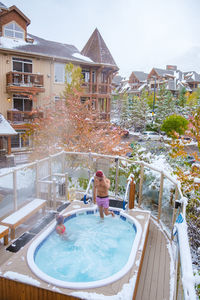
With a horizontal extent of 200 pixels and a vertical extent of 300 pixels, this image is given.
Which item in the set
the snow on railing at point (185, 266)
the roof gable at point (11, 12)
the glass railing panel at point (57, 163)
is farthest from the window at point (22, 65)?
the snow on railing at point (185, 266)

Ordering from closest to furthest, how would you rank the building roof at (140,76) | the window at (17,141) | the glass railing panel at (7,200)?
1. the glass railing panel at (7,200)
2. the window at (17,141)
3. the building roof at (140,76)

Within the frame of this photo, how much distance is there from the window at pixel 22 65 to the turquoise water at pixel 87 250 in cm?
1655

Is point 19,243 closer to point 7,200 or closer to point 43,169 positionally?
point 7,200

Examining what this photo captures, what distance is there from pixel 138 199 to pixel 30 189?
3.37m

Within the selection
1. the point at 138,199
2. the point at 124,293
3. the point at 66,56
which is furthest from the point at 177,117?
the point at 124,293

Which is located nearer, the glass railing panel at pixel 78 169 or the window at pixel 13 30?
the glass railing panel at pixel 78 169

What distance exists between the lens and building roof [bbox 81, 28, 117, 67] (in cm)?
2486

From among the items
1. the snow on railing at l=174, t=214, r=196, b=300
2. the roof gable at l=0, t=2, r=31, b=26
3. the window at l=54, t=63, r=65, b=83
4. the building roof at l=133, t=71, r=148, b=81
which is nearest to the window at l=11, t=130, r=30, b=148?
the window at l=54, t=63, r=65, b=83

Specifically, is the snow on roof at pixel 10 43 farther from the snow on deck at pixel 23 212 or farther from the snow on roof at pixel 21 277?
the snow on roof at pixel 21 277

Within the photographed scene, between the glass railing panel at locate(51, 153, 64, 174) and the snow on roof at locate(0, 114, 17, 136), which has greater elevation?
the snow on roof at locate(0, 114, 17, 136)

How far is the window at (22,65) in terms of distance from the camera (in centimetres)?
1967

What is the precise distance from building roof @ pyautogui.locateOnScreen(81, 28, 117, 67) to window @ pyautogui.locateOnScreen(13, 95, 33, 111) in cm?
853

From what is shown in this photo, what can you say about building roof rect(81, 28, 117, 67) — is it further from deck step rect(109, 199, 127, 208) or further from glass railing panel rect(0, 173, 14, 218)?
glass railing panel rect(0, 173, 14, 218)

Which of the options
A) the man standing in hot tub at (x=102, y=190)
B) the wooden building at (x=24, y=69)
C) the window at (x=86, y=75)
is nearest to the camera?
the man standing in hot tub at (x=102, y=190)
